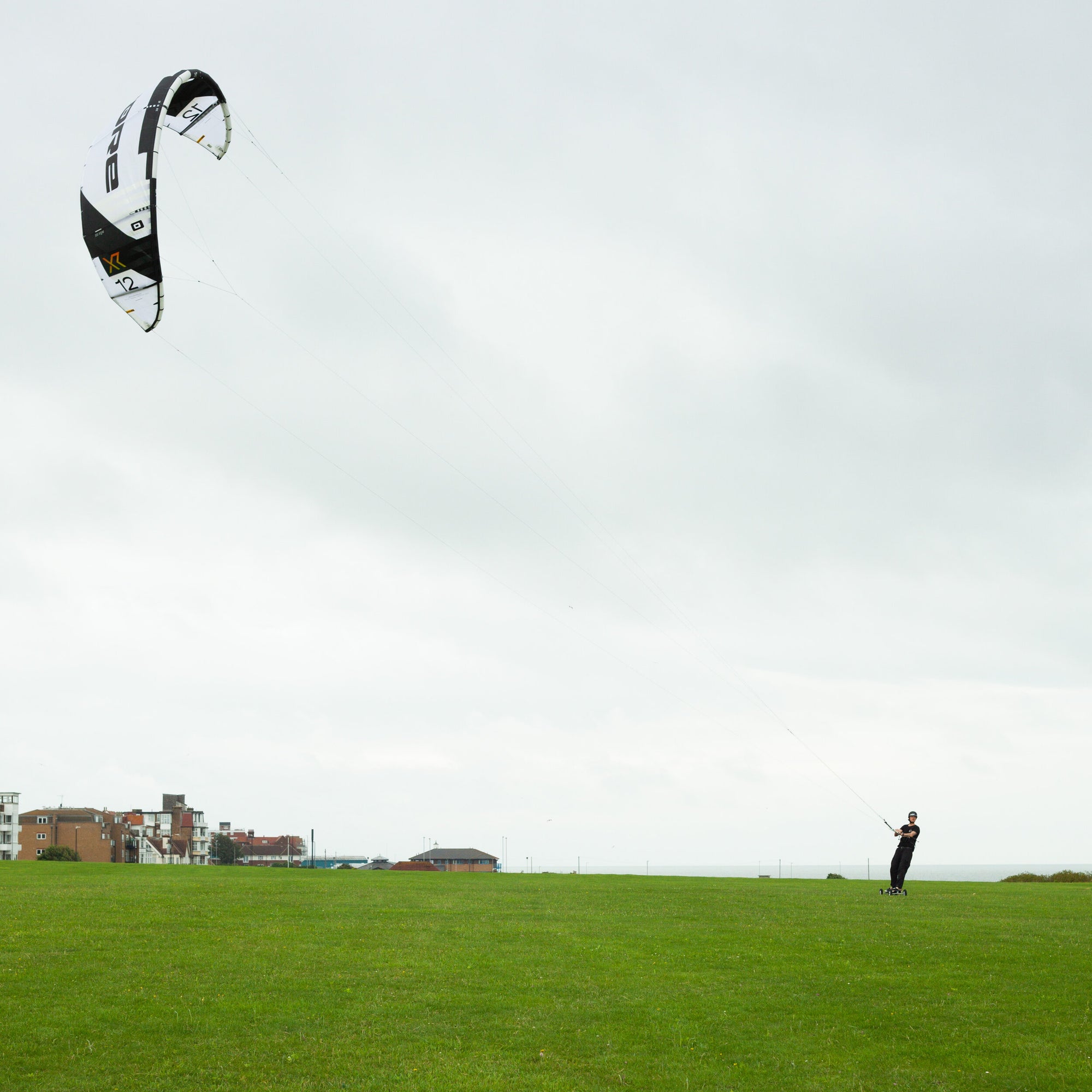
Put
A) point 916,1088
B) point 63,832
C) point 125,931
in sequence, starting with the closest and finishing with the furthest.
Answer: point 916,1088
point 125,931
point 63,832

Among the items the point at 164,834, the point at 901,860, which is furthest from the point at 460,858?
the point at 901,860

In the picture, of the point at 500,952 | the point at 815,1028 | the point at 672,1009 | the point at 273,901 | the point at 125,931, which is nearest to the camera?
the point at 815,1028

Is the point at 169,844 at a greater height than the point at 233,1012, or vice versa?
the point at 233,1012

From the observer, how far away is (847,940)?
21172mm

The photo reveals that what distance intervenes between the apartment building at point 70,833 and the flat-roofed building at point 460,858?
2010 inches

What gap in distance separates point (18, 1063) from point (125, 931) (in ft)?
28.8

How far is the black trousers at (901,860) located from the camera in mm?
29781

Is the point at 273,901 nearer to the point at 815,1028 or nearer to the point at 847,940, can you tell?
the point at 847,940

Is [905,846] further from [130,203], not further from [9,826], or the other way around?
[9,826]

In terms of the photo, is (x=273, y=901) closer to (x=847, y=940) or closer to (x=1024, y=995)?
(x=847, y=940)

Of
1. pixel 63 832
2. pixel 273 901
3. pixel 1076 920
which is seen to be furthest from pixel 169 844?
pixel 1076 920

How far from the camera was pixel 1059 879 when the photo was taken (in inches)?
1864

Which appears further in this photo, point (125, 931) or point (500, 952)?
point (125, 931)

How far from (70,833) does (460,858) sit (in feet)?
218
